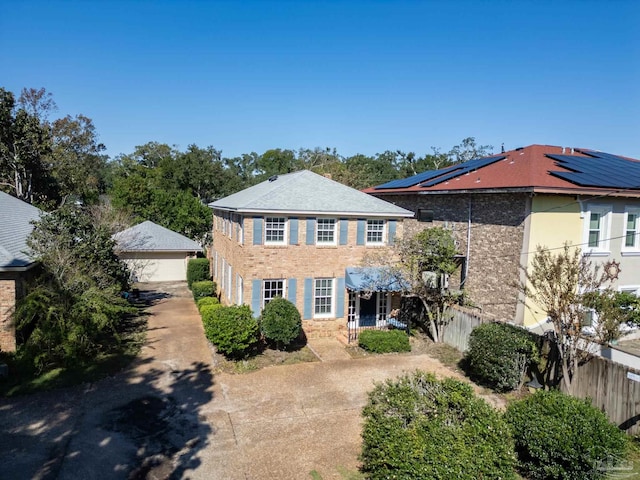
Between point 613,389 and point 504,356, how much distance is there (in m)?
2.88


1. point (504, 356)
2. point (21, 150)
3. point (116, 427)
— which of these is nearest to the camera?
point (116, 427)

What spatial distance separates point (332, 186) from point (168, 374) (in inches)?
411

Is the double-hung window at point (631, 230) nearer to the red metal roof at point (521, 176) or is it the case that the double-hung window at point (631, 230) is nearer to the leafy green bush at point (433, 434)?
the red metal roof at point (521, 176)

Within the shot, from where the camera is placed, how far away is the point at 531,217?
16297mm

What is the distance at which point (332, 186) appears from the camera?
19.9 m

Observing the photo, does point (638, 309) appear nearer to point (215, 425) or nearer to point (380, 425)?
point (380, 425)

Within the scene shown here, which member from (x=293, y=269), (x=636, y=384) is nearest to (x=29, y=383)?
(x=293, y=269)

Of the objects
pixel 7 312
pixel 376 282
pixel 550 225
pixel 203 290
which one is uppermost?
pixel 550 225

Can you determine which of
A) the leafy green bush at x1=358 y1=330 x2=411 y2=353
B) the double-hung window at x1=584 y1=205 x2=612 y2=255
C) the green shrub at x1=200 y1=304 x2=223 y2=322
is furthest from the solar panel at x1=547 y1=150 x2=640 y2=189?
the green shrub at x1=200 y1=304 x2=223 y2=322

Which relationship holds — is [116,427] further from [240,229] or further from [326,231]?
[326,231]

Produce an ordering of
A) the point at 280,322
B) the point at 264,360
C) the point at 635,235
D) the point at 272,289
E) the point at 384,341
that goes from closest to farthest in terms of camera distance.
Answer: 1. the point at 264,360
2. the point at 280,322
3. the point at 384,341
4. the point at 272,289
5. the point at 635,235

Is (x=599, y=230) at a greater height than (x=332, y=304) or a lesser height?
greater

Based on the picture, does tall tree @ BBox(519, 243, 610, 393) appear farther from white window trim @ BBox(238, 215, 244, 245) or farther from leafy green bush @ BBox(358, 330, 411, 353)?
white window trim @ BBox(238, 215, 244, 245)

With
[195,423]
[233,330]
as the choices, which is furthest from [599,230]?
[195,423]
